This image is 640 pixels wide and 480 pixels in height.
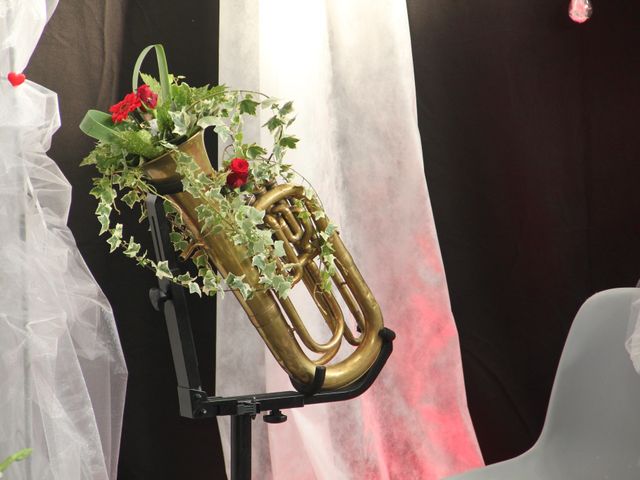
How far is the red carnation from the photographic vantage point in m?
1.65

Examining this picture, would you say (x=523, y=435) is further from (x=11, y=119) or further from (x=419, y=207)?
(x=11, y=119)

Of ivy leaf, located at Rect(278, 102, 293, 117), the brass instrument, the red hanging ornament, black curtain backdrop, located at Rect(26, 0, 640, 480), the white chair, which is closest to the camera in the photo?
the brass instrument

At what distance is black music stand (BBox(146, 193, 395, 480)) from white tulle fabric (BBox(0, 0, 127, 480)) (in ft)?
0.63

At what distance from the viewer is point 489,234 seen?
2793 mm

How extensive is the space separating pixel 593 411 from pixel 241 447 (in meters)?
0.79

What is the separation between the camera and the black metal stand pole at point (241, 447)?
174cm

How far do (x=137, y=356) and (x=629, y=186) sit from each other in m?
1.64

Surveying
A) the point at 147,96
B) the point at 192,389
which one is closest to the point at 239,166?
the point at 147,96

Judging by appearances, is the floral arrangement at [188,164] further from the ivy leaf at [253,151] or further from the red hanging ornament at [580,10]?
the red hanging ornament at [580,10]

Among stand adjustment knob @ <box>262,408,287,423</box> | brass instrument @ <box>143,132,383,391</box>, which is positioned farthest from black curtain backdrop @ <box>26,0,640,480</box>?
stand adjustment knob @ <box>262,408,287,423</box>

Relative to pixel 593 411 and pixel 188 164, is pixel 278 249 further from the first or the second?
pixel 593 411

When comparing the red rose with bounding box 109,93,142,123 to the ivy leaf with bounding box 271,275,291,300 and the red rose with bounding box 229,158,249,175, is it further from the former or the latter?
the ivy leaf with bounding box 271,275,291,300

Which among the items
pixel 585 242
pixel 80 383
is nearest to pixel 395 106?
pixel 585 242

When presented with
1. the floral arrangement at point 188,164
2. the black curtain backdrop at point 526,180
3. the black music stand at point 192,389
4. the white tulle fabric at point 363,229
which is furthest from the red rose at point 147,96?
the black curtain backdrop at point 526,180
